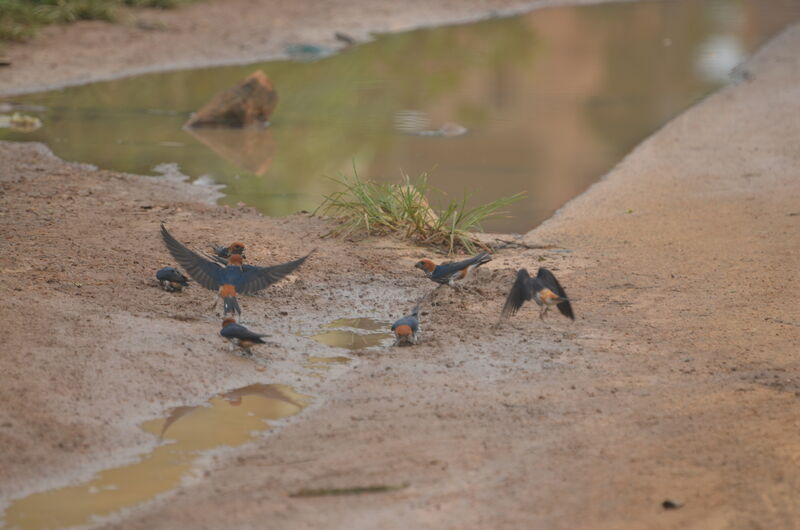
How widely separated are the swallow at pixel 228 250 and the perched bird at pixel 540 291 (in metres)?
1.70

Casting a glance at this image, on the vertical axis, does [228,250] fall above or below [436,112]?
below

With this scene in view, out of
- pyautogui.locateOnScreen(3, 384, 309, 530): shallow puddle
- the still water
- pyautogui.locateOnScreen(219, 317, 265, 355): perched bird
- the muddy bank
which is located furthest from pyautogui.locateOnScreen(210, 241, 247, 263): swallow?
the muddy bank

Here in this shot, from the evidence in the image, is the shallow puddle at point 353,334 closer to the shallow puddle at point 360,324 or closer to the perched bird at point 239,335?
the shallow puddle at point 360,324

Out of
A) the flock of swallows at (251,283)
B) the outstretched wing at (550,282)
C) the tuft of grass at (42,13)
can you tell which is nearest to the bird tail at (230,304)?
the flock of swallows at (251,283)

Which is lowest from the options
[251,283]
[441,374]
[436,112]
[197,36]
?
[441,374]

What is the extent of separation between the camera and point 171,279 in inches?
229

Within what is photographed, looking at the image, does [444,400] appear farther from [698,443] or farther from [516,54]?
[516,54]

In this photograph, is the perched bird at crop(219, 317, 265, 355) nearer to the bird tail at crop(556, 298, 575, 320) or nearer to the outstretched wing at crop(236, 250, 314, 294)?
the outstretched wing at crop(236, 250, 314, 294)

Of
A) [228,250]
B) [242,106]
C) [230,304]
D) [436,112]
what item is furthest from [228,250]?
[436,112]

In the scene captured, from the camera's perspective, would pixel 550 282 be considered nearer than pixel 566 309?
Yes

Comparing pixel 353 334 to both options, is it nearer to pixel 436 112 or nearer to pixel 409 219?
pixel 409 219

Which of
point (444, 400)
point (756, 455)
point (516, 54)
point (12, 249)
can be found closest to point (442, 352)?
point (444, 400)

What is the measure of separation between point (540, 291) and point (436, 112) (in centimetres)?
763

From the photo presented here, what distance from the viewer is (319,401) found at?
4.73 metres
